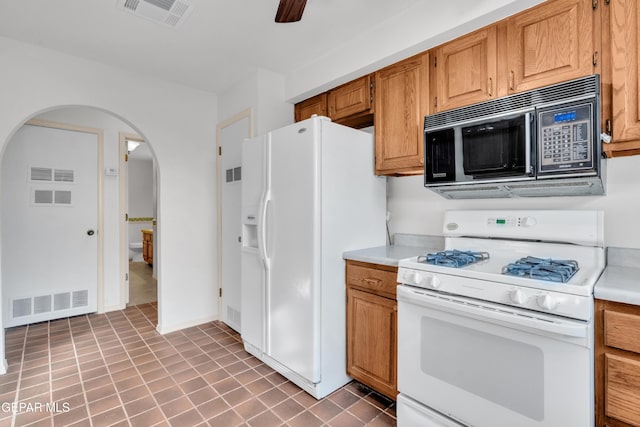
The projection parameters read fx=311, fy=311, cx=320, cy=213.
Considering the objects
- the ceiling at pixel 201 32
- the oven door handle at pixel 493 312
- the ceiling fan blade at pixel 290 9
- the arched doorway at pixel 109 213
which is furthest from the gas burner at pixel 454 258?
the arched doorway at pixel 109 213

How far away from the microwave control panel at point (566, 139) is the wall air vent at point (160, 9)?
2.14 meters

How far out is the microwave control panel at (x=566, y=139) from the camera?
4.42 feet

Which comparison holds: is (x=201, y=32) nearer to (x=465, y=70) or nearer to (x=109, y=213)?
(x=465, y=70)

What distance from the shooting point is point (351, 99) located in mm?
2455

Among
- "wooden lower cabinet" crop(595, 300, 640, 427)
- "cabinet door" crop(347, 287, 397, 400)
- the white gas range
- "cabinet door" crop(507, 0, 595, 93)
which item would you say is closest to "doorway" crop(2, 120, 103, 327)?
"cabinet door" crop(347, 287, 397, 400)

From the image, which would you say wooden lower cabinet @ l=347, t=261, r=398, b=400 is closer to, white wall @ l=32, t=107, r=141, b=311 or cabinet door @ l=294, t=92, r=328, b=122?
cabinet door @ l=294, t=92, r=328, b=122

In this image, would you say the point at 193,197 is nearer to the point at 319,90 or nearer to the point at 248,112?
the point at 248,112

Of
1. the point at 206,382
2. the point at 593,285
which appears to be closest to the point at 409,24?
the point at 593,285

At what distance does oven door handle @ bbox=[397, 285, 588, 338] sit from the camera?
3.72 ft

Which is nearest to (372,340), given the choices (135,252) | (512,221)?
(512,221)

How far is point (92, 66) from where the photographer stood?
2666 mm

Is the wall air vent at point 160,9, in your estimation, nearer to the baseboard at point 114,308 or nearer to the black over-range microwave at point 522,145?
the black over-range microwave at point 522,145

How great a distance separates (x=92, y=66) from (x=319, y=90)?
1.95m

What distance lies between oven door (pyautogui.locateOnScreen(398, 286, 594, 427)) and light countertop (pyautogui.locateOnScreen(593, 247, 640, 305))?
13cm
